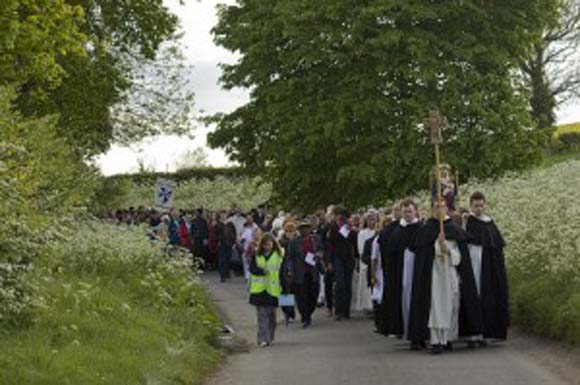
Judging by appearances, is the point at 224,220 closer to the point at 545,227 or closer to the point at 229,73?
the point at 229,73

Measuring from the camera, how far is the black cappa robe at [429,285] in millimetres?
19016

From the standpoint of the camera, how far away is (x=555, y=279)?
67.5 feet

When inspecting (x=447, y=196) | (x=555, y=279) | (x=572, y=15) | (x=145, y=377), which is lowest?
(x=145, y=377)

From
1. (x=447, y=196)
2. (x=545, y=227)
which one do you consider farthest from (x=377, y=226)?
(x=545, y=227)

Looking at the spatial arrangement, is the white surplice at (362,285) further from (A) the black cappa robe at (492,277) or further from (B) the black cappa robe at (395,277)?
(A) the black cappa robe at (492,277)

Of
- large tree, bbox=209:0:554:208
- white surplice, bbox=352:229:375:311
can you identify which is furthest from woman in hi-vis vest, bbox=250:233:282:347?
large tree, bbox=209:0:554:208

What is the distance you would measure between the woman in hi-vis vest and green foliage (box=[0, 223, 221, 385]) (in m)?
0.81

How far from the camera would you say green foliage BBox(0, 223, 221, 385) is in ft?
45.9

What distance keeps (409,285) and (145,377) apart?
20.1ft

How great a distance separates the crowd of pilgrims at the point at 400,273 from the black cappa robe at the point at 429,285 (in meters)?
0.01

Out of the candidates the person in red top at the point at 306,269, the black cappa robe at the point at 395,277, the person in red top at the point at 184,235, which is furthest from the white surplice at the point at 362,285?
the person in red top at the point at 184,235

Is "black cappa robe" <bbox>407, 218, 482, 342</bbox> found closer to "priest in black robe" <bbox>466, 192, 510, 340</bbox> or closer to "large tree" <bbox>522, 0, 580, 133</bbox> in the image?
"priest in black robe" <bbox>466, 192, 510, 340</bbox>

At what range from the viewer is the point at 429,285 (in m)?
19.2

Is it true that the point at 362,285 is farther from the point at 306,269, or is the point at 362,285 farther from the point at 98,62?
the point at 98,62
